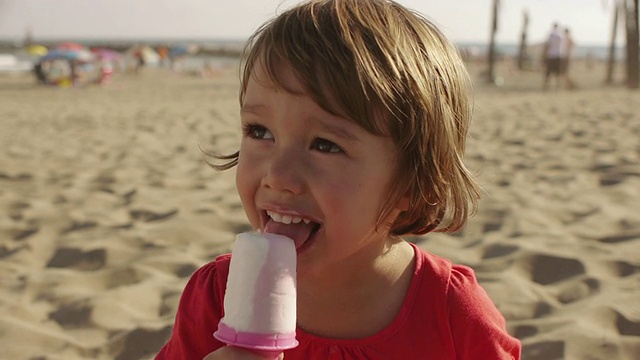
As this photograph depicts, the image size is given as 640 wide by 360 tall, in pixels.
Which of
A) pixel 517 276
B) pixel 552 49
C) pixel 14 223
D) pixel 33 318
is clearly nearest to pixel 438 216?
pixel 517 276

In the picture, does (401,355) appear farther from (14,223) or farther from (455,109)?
(14,223)

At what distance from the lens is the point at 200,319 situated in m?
1.79

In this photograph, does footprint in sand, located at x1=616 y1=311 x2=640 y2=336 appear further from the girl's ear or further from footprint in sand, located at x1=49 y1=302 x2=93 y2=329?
footprint in sand, located at x1=49 y1=302 x2=93 y2=329

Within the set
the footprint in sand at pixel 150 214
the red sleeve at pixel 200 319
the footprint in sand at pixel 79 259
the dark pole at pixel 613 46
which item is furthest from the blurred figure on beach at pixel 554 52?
the red sleeve at pixel 200 319

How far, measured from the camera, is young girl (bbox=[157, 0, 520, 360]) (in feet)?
5.01

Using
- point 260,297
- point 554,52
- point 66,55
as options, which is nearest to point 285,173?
point 260,297

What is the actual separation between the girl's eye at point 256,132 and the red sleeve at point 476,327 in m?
0.64

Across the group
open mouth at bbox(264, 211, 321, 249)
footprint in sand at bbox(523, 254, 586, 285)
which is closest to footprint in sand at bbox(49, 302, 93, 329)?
open mouth at bbox(264, 211, 321, 249)

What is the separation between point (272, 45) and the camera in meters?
1.61

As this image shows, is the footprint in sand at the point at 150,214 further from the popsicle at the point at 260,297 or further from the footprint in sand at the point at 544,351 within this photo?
the popsicle at the point at 260,297

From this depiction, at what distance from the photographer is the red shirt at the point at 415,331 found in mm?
1748

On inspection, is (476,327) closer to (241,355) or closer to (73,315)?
(241,355)

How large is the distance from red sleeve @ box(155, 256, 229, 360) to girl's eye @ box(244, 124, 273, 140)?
40 cm

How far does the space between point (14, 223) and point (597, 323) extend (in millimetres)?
3227
